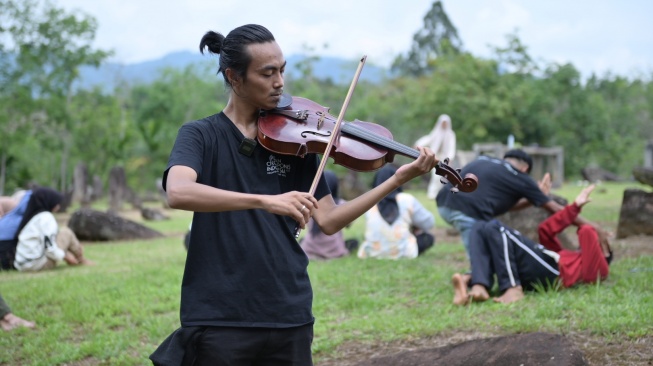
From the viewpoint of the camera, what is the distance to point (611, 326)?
5316 mm

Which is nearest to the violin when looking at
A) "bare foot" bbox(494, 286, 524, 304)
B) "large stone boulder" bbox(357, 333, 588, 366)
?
"large stone boulder" bbox(357, 333, 588, 366)

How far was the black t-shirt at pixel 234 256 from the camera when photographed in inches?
113

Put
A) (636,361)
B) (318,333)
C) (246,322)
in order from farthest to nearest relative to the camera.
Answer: (318,333) → (636,361) → (246,322)

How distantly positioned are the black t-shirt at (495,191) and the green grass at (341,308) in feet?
2.73

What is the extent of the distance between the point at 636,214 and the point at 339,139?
7.93 m

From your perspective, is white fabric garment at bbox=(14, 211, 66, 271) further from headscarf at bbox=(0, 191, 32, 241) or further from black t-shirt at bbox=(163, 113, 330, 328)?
black t-shirt at bbox=(163, 113, 330, 328)

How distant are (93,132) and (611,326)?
996 inches

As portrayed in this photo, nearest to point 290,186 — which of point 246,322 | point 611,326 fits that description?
point 246,322

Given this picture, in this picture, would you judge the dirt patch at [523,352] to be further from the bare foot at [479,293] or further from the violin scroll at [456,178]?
the violin scroll at [456,178]

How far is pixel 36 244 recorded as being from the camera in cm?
1001

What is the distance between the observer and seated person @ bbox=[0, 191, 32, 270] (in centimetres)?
997

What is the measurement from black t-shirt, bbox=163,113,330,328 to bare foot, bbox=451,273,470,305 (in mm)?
3968

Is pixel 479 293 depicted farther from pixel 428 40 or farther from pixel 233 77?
pixel 428 40

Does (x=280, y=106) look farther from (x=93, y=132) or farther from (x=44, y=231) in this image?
(x=93, y=132)
